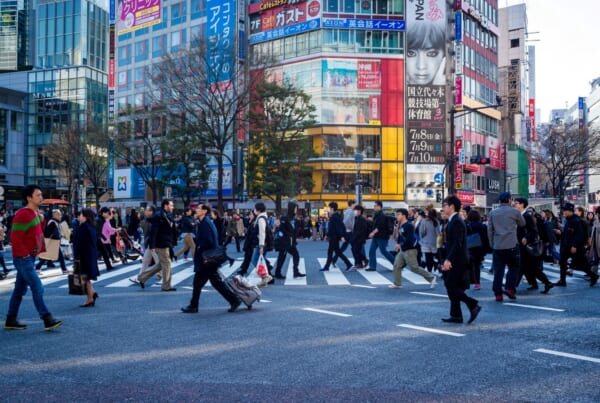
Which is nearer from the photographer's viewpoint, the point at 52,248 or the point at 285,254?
the point at 285,254

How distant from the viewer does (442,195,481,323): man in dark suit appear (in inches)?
294

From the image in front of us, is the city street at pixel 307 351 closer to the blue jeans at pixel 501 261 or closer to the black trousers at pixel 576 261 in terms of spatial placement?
the blue jeans at pixel 501 261

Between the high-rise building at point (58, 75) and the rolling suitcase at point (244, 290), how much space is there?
63.3 meters

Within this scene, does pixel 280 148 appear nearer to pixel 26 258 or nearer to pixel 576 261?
pixel 576 261

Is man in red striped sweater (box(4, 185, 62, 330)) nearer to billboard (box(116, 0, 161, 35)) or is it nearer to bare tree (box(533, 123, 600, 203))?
bare tree (box(533, 123, 600, 203))

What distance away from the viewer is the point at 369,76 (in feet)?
164

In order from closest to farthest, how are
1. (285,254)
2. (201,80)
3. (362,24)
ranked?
(285,254) → (201,80) → (362,24)

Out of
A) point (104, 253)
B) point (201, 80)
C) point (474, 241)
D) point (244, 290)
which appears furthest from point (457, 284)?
point (201, 80)

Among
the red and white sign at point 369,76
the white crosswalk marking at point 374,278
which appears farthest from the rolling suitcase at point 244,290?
the red and white sign at point 369,76

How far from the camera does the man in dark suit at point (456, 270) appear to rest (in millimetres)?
7465

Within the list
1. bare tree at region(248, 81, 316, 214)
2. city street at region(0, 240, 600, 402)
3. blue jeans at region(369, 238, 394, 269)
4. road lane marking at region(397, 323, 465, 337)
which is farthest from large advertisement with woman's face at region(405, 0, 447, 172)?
road lane marking at region(397, 323, 465, 337)

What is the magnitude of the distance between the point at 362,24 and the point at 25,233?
4561 centimetres

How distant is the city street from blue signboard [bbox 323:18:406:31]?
138 ft

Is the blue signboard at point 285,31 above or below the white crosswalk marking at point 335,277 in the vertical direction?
above
